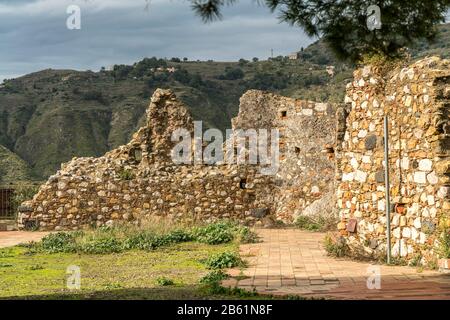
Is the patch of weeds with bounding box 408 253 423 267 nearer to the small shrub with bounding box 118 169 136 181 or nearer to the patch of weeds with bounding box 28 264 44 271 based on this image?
the patch of weeds with bounding box 28 264 44 271

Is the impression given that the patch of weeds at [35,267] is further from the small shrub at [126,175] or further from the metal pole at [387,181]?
the small shrub at [126,175]

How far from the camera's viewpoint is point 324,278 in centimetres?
904

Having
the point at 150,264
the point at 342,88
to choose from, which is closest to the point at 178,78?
the point at 342,88

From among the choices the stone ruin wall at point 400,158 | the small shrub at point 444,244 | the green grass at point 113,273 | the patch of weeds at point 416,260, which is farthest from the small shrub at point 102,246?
the small shrub at point 444,244

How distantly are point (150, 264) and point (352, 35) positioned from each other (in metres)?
4.83

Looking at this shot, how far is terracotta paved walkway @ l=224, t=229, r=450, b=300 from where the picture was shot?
306 inches

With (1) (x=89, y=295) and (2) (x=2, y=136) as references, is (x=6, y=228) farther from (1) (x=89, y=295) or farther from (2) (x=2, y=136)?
(2) (x=2, y=136)

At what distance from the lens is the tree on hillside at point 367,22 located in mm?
8742

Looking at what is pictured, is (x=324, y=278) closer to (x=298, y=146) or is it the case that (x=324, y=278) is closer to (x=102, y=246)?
(x=102, y=246)

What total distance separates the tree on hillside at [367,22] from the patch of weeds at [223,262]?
338 centimetres

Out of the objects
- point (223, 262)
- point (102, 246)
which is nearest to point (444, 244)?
point (223, 262)

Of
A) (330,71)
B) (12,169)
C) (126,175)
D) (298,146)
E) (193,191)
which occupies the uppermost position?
(330,71)

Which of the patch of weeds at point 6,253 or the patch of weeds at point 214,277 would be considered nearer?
the patch of weeds at point 214,277

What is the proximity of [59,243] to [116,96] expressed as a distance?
4198 cm
